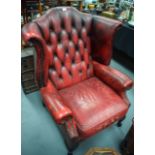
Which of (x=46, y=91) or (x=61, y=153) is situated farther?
(x=61, y=153)

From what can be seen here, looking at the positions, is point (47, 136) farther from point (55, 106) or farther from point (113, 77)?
point (113, 77)

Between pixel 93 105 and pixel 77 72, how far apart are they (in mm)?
403

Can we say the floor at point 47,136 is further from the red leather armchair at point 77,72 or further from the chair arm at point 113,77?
the chair arm at point 113,77

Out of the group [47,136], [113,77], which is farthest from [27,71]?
[113,77]

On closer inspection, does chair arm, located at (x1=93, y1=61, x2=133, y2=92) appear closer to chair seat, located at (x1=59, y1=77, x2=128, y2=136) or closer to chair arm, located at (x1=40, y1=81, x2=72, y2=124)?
chair seat, located at (x1=59, y1=77, x2=128, y2=136)

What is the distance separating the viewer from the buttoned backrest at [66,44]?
1.22 m

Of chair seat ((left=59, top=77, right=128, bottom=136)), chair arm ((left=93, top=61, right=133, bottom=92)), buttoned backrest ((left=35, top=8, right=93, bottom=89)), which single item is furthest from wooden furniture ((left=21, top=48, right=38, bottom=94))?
chair arm ((left=93, top=61, right=133, bottom=92))

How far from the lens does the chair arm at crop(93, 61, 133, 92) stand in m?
1.26

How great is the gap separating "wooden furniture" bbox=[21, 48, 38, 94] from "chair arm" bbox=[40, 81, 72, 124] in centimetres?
58
